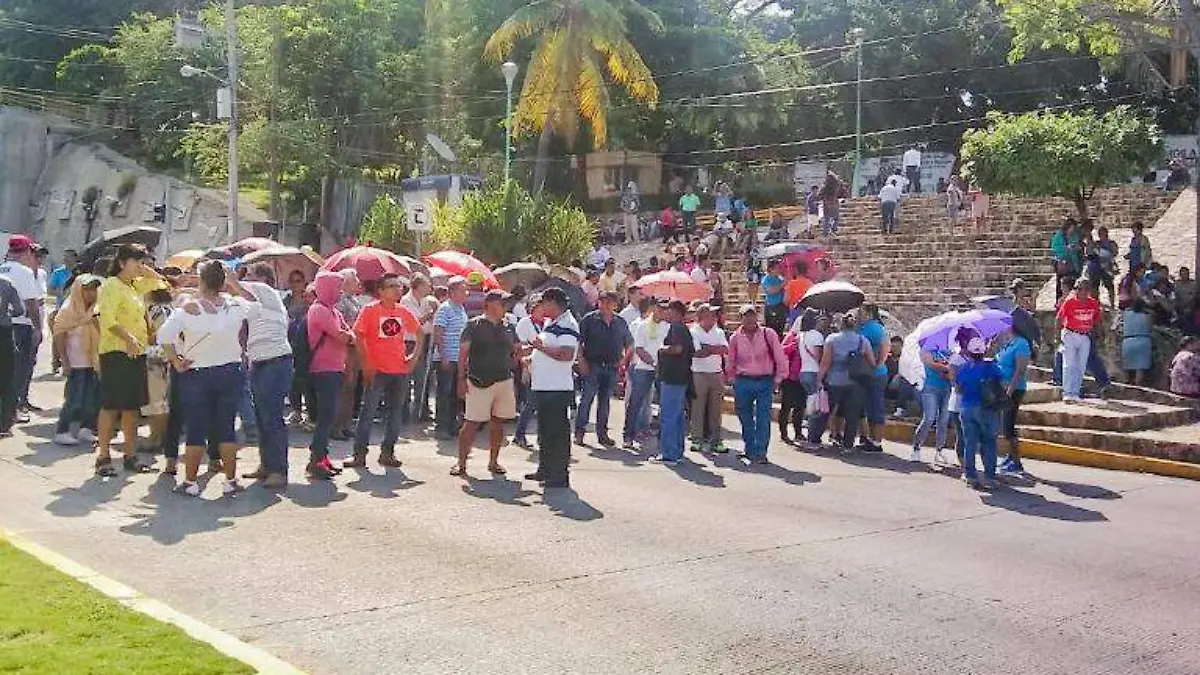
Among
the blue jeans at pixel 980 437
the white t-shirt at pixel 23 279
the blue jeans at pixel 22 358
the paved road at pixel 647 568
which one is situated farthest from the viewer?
the white t-shirt at pixel 23 279

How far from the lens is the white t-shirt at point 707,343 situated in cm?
1333

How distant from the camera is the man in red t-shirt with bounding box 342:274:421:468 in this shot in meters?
11.1

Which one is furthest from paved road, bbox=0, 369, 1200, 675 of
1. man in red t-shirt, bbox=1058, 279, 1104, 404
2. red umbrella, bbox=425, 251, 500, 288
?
man in red t-shirt, bbox=1058, 279, 1104, 404

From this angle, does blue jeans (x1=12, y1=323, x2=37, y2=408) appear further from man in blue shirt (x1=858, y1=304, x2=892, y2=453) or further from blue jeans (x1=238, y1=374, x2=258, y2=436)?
man in blue shirt (x1=858, y1=304, x2=892, y2=453)

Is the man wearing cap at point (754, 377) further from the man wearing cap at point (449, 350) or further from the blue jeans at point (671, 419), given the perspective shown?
the man wearing cap at point (449, 350)

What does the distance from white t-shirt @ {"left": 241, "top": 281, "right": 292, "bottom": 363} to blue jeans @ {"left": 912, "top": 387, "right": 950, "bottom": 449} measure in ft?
22.7

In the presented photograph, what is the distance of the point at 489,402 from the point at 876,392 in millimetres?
5204

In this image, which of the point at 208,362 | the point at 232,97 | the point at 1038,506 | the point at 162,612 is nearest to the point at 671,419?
the point at 1038,506

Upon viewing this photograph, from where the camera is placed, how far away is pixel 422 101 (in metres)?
39.0

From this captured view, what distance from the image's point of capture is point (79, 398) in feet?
40.0

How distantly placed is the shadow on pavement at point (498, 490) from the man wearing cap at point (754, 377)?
3.09 meters

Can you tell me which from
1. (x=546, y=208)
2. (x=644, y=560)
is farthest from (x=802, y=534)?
(x=546, y=208)

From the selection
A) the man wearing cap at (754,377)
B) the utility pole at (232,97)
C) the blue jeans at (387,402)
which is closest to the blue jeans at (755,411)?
the man wearing cap at (754,377)

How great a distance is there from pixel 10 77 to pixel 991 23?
43.0 m
